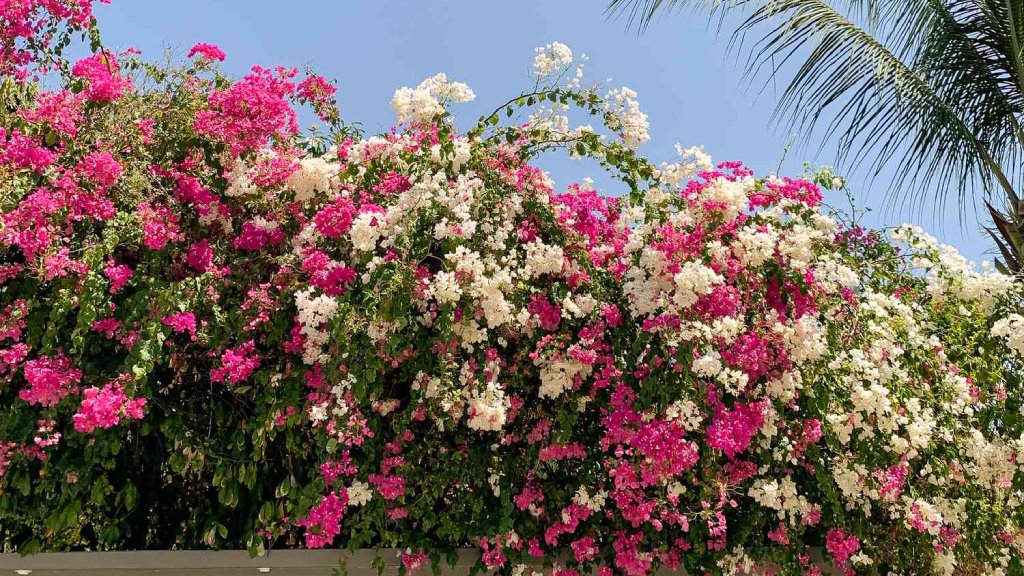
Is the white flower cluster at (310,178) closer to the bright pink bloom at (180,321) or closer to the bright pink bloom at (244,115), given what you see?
the bright pink bloom at (244,115)

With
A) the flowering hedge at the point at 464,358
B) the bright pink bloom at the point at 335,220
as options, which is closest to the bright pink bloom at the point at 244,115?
the flowering hedge at the point at 464,358

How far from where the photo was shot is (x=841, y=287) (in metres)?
3.57

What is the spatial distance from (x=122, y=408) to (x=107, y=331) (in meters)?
0.47

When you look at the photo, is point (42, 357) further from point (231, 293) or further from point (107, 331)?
point (231, 293)

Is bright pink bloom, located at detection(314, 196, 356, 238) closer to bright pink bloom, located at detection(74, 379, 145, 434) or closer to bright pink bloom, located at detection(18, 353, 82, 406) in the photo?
bright pink bloom, located at detection(74, 379, 145, 434)

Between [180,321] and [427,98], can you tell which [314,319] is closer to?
[180,321]

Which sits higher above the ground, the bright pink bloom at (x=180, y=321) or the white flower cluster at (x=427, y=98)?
the white flower cluster at (x=427, y=98)

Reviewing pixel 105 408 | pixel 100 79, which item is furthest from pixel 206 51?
pixel 105 408

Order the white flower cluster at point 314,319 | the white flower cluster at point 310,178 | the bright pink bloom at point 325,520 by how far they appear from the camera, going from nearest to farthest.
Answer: the white flower cluster at point 314,319
the bright pink bloom at point 325,520
the white flower cluster at point 310,178

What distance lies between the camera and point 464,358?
3.37 m

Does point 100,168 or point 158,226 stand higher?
point 100,168

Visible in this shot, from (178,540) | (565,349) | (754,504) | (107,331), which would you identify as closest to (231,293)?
(107,331)

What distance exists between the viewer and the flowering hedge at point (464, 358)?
125 inches

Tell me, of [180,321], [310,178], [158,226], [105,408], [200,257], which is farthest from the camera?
[310,178]
